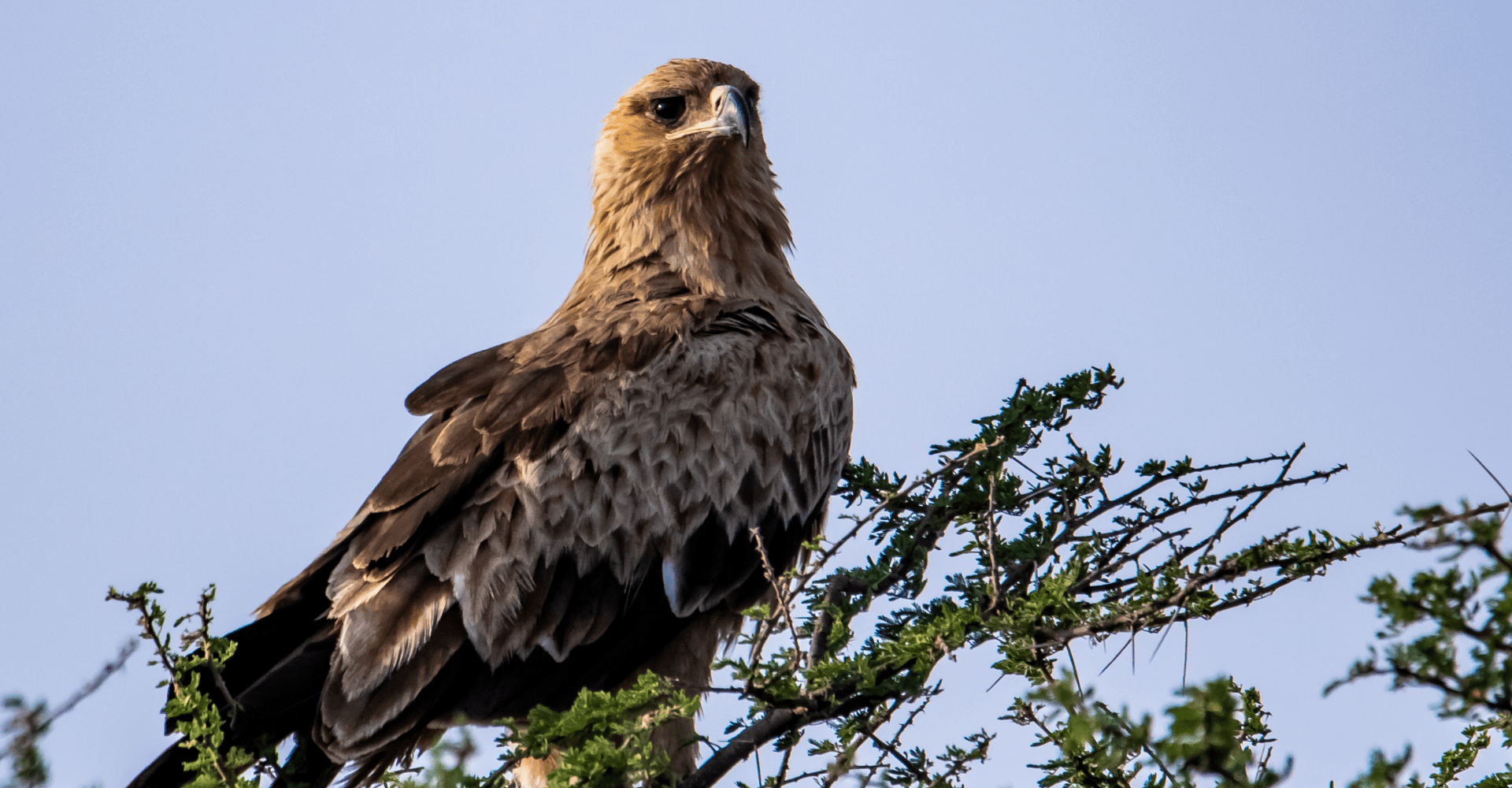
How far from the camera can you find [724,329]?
5391mm

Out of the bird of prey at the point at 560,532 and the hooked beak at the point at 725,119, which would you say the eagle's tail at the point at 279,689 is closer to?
the bird of prey at the point at 560,532

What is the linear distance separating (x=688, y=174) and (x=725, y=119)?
0.34 meters

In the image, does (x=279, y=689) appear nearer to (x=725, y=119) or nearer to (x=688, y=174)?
(x=688, y=174)

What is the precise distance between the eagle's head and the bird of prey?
20.8 inches

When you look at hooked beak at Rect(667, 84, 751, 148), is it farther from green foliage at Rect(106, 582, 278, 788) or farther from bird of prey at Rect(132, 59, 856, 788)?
green foliage at Rect(106, 582, 278, 788)

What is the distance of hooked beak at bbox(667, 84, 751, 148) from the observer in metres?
6.21

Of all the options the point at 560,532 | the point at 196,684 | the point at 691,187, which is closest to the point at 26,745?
the point at 196,684

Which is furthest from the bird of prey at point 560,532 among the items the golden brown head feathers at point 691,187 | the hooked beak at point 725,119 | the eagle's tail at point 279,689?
the hooked beak at point 725,119

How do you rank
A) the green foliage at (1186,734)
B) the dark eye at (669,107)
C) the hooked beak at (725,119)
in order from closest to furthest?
the green foliage at (1186,734) < the hooked beak at (725,119) < the dark eye at (669,107)

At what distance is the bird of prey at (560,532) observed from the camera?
14.6ft

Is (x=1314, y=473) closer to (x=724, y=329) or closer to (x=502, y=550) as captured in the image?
(x=724, y=329)

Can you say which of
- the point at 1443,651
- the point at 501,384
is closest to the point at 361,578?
the point at 501,384

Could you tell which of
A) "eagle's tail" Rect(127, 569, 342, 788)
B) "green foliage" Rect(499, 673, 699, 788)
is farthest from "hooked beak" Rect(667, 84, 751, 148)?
"green foliage" Rect(499, 673, 699, 788)

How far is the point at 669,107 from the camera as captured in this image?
21.6ft
